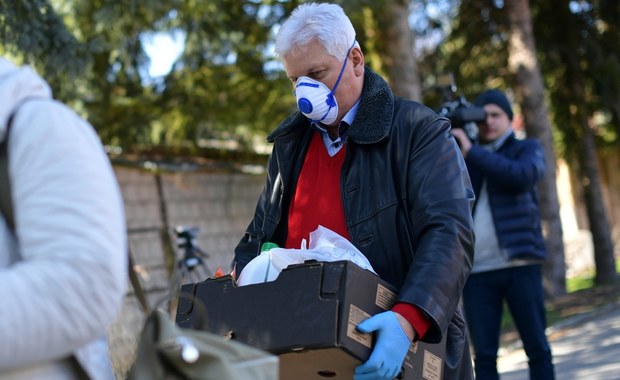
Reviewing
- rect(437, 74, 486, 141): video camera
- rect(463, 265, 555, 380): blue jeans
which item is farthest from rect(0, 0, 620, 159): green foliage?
rect(463, 265, 555, 380): blue jeans

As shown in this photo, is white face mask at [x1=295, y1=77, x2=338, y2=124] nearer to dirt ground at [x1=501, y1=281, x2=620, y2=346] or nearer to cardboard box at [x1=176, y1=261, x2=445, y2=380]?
cardboard box at [x1=176, y1=261, x2=445, y2=380]

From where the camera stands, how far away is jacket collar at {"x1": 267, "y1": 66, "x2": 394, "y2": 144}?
333cm

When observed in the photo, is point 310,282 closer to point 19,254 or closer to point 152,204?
point 19,254

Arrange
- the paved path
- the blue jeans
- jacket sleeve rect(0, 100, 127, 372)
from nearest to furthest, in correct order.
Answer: jacket sleeve rect(0, 100, 127, 372), the blue jeans, the paved path

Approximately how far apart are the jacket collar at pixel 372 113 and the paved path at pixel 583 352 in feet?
15.4

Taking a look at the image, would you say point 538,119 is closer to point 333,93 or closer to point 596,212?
point 596,212

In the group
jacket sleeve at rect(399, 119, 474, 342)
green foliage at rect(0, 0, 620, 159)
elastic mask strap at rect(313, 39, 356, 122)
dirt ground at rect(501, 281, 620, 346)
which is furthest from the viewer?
dirt ground at rect(501, 281, 620, 346)

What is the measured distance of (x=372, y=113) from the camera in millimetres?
3398

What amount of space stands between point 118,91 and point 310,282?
11.3 m

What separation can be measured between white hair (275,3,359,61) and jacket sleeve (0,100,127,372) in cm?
174

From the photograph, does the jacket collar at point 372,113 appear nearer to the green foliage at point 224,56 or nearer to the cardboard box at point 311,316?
the cardboard box at point 311,316

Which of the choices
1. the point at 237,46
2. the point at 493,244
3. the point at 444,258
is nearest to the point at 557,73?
the point at 237,46

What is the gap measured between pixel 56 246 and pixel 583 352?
329 inches

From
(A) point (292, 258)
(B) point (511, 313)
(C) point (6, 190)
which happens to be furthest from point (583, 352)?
(C) point (6, 190)
